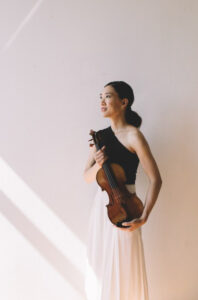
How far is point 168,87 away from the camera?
2219 mm

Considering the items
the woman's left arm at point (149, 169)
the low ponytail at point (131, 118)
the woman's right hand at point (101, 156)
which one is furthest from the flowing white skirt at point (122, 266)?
the low ponytail at point (131, 118)

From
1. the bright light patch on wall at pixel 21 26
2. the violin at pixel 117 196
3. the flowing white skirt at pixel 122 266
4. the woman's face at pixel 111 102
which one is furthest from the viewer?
the bright light patch on wall at pixel 21 26

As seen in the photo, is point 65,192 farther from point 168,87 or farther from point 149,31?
point 149,31

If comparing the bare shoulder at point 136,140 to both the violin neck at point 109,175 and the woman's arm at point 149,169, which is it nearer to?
the woman's arm at point 149,169

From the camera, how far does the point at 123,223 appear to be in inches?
62.1

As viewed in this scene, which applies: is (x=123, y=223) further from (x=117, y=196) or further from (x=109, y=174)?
(x=109, y=174)

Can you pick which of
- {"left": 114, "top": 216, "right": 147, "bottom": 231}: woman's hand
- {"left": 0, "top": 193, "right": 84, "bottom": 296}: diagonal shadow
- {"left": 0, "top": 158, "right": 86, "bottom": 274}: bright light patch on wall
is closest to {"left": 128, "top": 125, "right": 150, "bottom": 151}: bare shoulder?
{"left": 114, "top": 216, "right": 147, "bottom": 231}: woman's hand

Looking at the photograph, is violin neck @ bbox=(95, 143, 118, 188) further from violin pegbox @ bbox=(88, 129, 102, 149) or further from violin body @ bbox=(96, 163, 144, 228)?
violin pegbox @ bbox=(88, 129, 102, 149)

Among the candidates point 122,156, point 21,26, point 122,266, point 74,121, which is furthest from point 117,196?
point 21,26

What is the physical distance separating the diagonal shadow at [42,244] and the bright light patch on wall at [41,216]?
0.08ft

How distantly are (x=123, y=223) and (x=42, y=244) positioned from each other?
81 cm

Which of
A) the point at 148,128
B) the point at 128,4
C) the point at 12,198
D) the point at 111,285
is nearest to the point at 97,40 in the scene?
the point at 128,4

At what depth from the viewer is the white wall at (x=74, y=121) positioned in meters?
2.14

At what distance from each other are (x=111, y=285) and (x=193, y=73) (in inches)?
56.7
